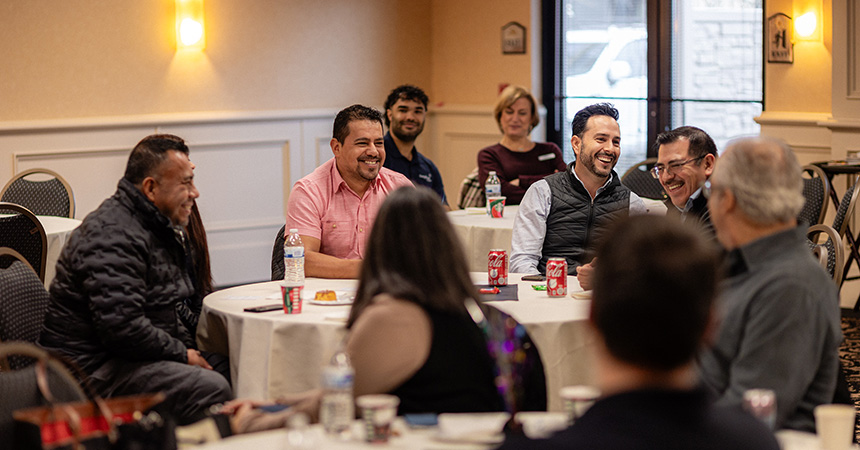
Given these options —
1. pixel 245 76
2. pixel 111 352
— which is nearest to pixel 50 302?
pixel 111 352

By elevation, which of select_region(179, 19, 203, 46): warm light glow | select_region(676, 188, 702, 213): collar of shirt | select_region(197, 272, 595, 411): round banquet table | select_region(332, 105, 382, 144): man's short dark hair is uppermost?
Answer: select_region(179, 19, 203, 46): warm light glow

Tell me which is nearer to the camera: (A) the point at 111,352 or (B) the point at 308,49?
(A) the point at 111,352

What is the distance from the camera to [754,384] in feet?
6.86

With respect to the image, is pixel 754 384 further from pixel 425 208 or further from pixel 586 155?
pixel 586 155

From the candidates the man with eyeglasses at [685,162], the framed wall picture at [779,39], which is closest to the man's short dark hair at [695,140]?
the man with eyeglasses at [685,162]

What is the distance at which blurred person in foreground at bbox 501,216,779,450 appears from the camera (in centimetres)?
143

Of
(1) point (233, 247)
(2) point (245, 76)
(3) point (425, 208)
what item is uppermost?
(2) point (245, 76)

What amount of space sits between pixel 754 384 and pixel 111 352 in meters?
2.05

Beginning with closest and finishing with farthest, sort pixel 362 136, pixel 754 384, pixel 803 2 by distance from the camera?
1. pixel 754 384
2. pixel 362 136
3. pixel 803 2

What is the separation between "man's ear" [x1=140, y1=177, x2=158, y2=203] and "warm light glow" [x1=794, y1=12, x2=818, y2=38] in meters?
5.00

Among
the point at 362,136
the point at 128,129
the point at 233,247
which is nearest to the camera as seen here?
the point at 362,136

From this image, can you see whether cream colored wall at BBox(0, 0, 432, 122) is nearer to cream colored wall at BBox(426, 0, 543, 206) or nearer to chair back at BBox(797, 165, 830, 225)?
cream colored wall at BBox(426, 0, 543, 206)

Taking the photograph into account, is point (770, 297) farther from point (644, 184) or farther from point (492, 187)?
point (644, 184)

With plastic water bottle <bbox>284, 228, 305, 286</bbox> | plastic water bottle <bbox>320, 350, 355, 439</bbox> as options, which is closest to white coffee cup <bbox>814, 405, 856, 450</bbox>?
plastic water bottle <bbox>320, 350, 355, 439</bbox>
